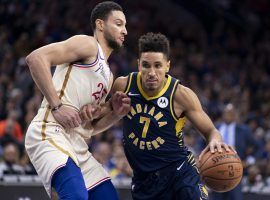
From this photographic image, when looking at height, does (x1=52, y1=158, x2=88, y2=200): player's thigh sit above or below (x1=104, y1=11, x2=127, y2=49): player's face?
below

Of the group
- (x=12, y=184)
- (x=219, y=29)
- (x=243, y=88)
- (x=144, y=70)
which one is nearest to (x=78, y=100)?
(x=144, y=70)

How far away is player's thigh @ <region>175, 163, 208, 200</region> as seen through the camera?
5.76 m

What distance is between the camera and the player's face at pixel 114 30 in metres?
5.70

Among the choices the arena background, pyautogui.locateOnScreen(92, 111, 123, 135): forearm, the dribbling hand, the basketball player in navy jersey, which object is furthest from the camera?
the arena background

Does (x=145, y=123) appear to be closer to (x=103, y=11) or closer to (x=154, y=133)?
(x=154, y=133)

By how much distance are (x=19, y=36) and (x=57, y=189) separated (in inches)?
385

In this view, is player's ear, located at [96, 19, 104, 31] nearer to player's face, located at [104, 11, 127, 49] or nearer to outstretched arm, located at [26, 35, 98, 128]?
player's face, located at [104, 11, 127, 49]

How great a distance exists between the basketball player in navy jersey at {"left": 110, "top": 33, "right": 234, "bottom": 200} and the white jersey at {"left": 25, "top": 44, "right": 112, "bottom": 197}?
0.36 m

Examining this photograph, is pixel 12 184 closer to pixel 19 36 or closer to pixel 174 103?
pixel 174 103

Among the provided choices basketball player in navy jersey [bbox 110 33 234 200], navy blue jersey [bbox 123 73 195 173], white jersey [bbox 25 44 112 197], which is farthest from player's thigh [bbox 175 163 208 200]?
white jersey [bbox 25 44 112 197]

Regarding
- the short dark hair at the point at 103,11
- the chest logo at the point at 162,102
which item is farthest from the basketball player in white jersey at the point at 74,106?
the chest logo at the point at 162,102

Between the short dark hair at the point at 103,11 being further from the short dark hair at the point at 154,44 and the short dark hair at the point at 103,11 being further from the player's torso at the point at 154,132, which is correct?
the player's torso at the point at 154,132

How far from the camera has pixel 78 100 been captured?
18.1 ft

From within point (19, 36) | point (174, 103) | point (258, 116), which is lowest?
point (258, 116)
